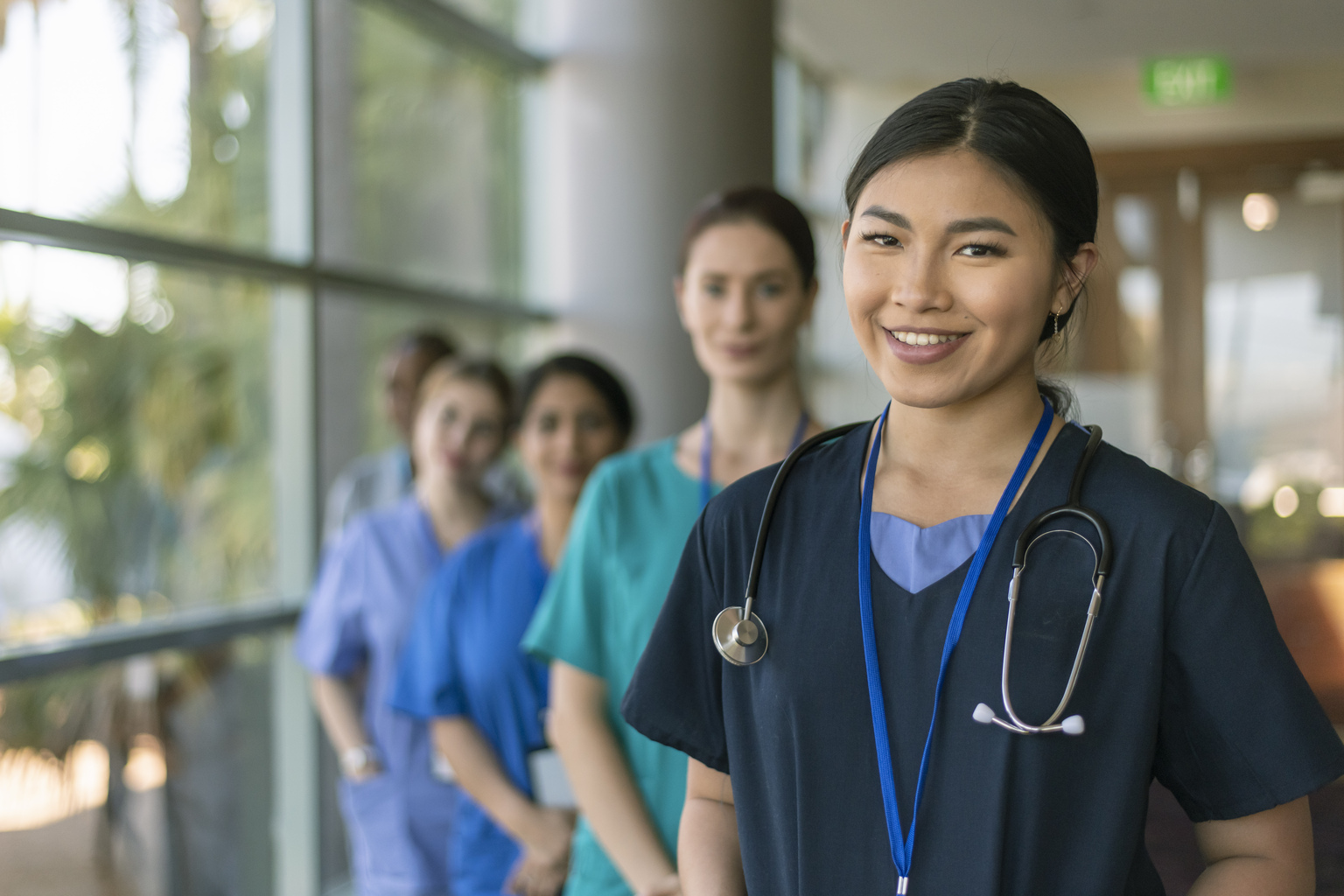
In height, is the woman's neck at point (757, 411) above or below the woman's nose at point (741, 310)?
below

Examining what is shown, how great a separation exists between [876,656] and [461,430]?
5.55ft

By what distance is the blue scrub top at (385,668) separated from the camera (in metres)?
2.27

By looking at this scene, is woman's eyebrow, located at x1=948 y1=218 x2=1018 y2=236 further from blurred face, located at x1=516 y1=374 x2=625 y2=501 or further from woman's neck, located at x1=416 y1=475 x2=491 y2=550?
woman's neck, located at x1=416 y1=475 x2=491 y2=550

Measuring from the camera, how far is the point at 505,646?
201 centimetres

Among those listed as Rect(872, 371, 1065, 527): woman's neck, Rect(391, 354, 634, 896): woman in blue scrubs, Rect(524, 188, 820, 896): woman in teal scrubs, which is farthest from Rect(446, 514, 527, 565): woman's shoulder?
Rect(872, 371, 1065, 527): woman's neck

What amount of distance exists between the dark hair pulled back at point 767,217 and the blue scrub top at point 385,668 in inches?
47.7

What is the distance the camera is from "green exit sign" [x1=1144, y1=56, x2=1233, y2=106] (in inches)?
247

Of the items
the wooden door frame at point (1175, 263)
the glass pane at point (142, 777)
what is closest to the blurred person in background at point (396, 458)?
the glass pane at point (142, 777)

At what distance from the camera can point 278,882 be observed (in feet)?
10.1

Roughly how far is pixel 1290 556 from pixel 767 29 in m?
2.46

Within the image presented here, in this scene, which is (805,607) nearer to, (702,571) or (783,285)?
(702,571)

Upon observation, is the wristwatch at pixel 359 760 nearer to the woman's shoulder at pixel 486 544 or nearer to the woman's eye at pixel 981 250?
the woman's shoulder at pixel 486 544

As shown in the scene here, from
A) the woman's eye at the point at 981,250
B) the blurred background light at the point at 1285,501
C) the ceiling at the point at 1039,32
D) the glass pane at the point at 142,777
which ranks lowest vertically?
the glass pane at the point at 142,777

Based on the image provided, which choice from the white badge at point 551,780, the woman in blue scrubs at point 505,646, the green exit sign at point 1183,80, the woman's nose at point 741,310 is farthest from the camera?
the green exit sign at point 1183,80
